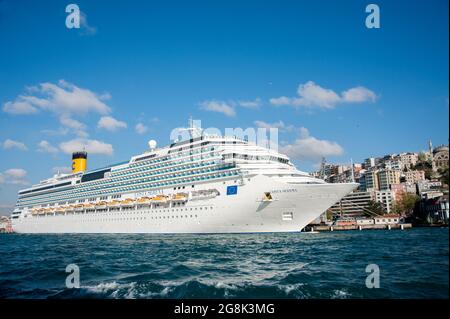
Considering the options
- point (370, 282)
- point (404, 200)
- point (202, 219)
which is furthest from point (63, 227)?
point (404, 200)

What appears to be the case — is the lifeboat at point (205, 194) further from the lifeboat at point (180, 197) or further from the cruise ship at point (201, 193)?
the lifeboat at point (180, 197)

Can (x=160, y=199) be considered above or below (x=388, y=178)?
below

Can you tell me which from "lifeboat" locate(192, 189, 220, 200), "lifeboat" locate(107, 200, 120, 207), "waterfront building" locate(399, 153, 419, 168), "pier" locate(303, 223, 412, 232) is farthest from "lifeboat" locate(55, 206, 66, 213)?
"waterfront building" locate(399, 153, 419, 168)

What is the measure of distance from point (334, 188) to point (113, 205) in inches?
1385

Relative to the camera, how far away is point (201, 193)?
38531 millimetres

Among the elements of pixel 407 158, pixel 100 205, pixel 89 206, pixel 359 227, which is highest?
pixel 407 158

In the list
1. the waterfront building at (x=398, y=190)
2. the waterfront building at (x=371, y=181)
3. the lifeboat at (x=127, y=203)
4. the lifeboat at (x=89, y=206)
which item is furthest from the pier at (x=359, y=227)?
the waterfront building at (x=371, y=181)

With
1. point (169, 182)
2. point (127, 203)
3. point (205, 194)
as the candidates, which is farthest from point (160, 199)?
point (127, 203)

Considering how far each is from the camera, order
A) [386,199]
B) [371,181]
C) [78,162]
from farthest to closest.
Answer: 1. [371,181]
2. [386,199]
3. [78,162]

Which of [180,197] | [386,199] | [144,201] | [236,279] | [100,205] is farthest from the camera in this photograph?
[386,199]

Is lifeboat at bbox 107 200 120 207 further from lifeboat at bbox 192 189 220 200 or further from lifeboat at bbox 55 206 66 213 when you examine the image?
lifeboat at bbox 192 189 220 200

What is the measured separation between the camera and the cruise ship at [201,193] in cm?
3422

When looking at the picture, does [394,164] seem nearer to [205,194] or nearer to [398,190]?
[398,190]
